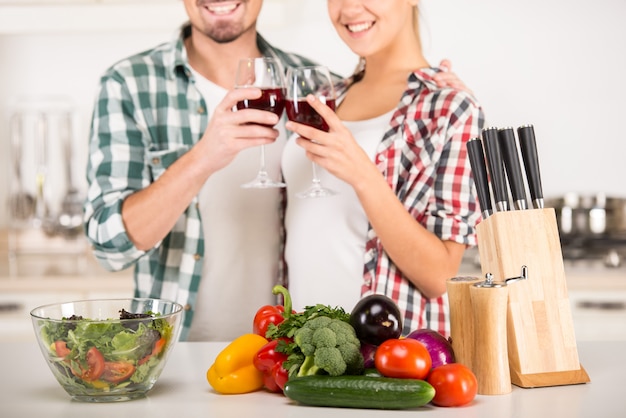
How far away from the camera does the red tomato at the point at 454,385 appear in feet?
3.84

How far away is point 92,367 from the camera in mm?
1199

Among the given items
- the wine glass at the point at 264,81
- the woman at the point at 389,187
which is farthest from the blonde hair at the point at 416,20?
the wine glass at the point at 264,81

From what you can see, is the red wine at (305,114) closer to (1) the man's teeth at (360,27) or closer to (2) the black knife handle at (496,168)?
(1) the man's teeth at (360,27)

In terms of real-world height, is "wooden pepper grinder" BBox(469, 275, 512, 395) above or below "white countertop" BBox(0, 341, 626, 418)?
above

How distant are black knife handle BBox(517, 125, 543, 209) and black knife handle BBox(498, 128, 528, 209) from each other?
1cm

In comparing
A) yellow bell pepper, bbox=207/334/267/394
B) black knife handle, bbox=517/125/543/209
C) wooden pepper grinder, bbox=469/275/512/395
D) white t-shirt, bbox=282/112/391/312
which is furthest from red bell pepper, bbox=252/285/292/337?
white t-shirt, bbox=282/112/391/312

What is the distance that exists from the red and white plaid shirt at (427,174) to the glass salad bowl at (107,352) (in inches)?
28.0

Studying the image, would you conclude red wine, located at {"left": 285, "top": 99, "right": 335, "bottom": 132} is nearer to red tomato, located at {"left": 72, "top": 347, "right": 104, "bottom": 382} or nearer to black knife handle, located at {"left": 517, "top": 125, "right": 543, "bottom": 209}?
black knife handle, located at {"left": 517, "top": 125, "right": 543, "bottom": 209}

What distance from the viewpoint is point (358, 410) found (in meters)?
1.18

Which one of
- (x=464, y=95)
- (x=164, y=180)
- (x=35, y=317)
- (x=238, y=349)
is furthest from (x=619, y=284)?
(x=35, y=317)

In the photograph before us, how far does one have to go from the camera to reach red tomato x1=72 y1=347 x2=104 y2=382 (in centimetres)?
119

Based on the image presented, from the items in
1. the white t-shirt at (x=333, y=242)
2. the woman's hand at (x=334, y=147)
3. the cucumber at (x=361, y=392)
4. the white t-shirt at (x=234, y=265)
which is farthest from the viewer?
the white t-shirt at (x=234, y=265)

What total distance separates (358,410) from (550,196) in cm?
275

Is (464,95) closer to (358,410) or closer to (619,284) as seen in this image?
(358,410)
